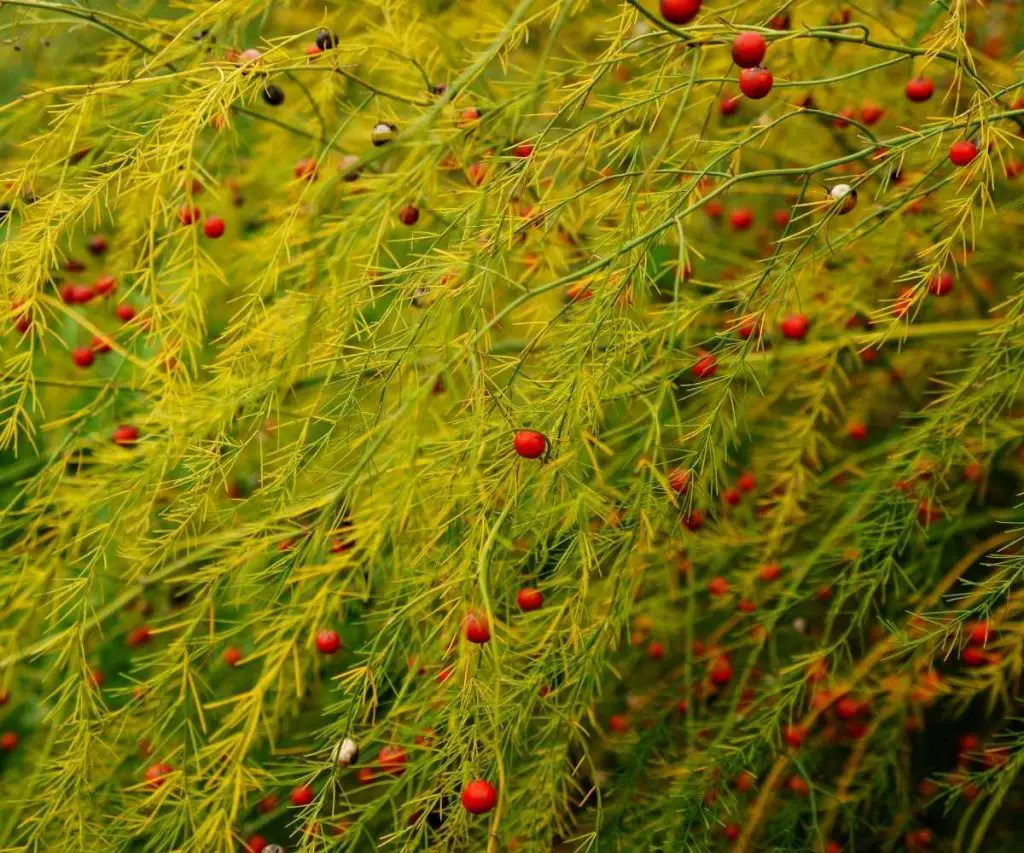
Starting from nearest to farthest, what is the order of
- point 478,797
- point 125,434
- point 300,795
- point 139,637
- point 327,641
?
point 478,797 → point 300,795 → point 327,641 → point 125,434 → point 139,637

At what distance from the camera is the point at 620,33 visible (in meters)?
1.23

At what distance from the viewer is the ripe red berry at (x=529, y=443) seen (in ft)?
3.55

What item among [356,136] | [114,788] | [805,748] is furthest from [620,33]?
[114,788]

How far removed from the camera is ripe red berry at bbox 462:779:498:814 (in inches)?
40.4

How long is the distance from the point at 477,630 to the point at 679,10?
0.64 m

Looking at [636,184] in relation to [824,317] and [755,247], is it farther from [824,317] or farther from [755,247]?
[755,247]

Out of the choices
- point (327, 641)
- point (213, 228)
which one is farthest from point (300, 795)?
point (213, 228)

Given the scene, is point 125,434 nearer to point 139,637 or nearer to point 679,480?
point 139,637

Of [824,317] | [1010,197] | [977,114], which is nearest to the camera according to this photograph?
[977,114]

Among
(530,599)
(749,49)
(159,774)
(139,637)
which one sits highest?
(749,49)

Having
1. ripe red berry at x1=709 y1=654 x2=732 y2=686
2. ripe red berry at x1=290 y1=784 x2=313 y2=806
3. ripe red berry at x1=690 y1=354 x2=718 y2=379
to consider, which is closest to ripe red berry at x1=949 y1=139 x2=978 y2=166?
ripe red berry at x1=690 y1=354 x2=718 y2=379

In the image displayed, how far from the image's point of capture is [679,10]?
3.48ft

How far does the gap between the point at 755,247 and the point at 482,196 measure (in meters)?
1.21

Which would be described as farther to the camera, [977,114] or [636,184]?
[636,184]
